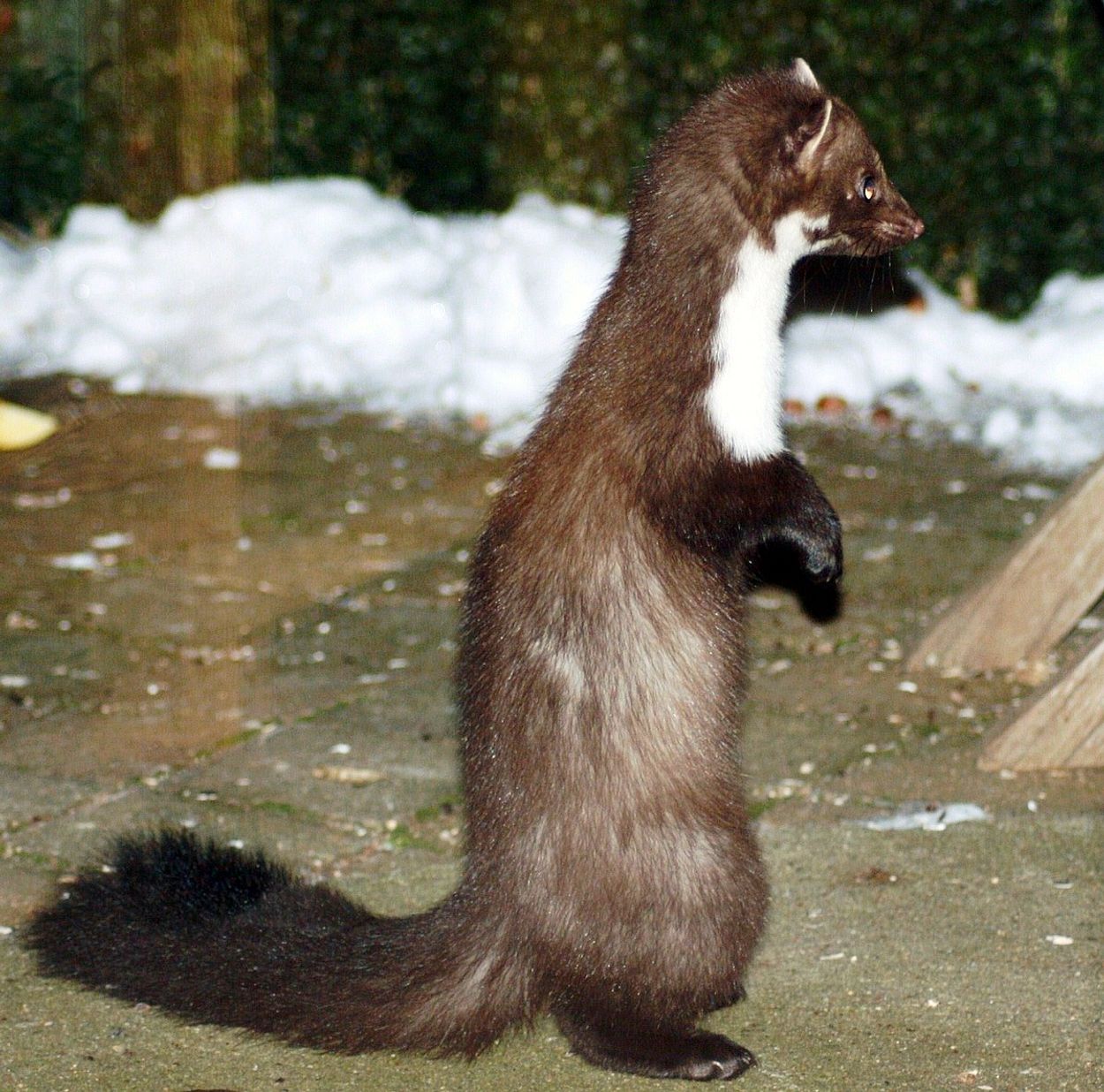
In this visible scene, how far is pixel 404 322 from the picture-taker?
7.68 meters

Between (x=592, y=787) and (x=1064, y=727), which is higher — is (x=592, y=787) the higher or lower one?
the higher one

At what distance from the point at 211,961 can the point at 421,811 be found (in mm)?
919

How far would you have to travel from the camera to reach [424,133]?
8562 millimetres

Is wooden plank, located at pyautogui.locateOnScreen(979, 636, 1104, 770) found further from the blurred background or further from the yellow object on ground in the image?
the blurred background

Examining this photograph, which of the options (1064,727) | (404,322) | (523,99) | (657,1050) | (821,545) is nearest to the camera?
(657,1050)

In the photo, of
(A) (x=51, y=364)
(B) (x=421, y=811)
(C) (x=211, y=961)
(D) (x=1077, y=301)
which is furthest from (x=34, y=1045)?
(D) (x=1077, y=301)

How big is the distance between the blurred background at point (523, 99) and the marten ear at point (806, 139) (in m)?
4.49

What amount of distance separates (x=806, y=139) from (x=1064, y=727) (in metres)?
1.46

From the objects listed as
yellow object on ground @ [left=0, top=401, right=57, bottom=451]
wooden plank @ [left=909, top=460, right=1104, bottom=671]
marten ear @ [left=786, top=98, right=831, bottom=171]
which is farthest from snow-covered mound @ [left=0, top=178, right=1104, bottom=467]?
marten ear @ [left=786, top=98, right=831, bottom=171]

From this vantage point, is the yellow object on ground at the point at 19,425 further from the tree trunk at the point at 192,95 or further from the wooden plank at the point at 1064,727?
the tree trunk at the point at 192,95

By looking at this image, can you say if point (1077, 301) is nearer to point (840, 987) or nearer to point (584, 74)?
point (584, 74)

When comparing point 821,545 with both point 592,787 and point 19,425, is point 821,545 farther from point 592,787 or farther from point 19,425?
point 19,425

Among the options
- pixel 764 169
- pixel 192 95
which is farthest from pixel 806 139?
pixel 192 95

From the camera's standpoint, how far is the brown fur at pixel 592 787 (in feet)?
8.49
